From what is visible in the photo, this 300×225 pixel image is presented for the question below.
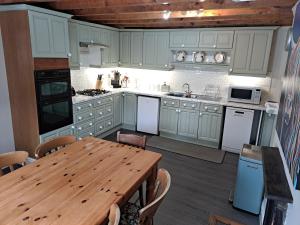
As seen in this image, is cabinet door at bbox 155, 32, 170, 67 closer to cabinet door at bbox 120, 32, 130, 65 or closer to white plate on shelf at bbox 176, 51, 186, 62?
white plate on shelf at bbox 176, 51, 186, 62

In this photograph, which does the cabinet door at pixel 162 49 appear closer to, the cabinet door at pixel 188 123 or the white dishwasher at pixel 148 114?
the white dishwasher at pixel 148 114

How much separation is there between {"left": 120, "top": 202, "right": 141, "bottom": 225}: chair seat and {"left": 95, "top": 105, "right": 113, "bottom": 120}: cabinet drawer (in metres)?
2.75

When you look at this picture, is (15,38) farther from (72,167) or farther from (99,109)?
(72,167)

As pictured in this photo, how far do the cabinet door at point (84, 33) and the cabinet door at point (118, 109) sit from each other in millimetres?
1390

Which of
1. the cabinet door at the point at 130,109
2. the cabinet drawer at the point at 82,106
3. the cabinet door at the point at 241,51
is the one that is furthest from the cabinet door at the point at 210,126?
the cabinet drawer at the point at 82,106

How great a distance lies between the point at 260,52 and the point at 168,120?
89.5 inches

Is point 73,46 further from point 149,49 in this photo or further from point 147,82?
point 147,82

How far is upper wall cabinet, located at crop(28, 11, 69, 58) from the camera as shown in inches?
113

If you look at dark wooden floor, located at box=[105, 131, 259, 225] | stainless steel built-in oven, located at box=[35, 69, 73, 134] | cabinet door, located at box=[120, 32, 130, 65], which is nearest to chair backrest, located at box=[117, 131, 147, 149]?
dark wooden floor, located at box=[105, 131, 259, 225]

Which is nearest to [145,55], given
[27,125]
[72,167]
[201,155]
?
[201,155]

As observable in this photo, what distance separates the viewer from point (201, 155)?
4125 millimetres

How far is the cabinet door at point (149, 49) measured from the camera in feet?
16.0

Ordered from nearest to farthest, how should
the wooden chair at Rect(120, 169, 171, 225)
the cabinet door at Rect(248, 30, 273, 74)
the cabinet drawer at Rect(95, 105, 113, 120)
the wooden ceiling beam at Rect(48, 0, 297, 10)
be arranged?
the wooden chair at Rect(120, 169, 171, 225)
the wooden ceiling beam at Rect(48, 0, 297, 10)
the cabinet door at Rect(248, 30, 273, 74)
the cabinet drawer at Rect(95, 105, 113, 120)

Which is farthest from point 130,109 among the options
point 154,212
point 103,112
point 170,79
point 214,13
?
point 154,212
